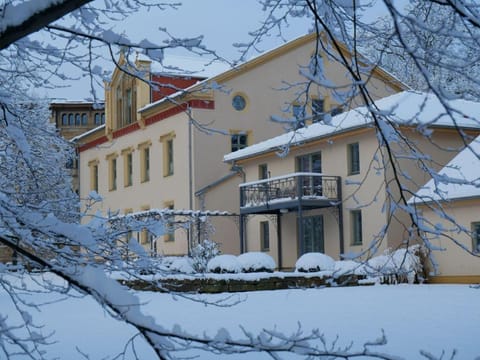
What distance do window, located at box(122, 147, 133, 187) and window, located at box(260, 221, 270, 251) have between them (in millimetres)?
9499

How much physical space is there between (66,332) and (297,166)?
1729 cm

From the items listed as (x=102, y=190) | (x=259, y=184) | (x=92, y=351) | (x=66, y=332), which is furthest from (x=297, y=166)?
(x=92, y=351)

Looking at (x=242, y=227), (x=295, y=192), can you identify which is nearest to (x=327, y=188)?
(x=295, y=192)

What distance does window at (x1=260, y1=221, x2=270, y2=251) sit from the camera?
96.3ft

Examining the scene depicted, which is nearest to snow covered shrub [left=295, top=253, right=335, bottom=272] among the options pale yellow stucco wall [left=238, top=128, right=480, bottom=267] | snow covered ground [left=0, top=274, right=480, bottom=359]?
pale yellow stucco wall [left=238, top=128, right=480, bottom=267]

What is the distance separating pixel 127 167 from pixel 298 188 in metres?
13.8

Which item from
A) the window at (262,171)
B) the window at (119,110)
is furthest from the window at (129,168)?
the window at (262,171)

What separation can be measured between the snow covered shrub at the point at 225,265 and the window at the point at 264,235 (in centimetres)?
736

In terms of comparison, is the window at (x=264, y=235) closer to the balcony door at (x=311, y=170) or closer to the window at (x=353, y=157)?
the balcony door at (x=311, y=170)

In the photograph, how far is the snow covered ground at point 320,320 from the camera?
902 centimetres

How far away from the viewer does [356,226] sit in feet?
84.2

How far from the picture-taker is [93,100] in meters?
5.87

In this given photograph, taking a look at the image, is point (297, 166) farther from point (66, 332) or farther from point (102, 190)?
point (66, 332)

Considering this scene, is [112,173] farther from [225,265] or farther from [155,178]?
[225,265]
